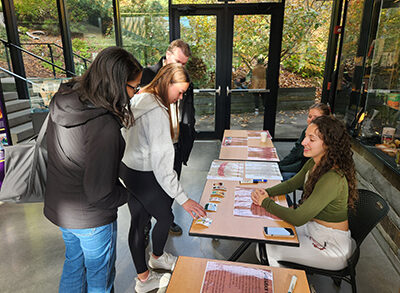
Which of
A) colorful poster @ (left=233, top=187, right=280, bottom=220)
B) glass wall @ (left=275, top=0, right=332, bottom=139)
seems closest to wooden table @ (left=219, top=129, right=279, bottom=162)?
colorful poster @ (left=233, top=187, right=280, bottom=220)

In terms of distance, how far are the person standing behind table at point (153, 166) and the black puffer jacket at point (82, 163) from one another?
0.36m

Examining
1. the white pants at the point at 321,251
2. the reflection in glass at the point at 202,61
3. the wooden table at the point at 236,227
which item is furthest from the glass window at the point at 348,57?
the wooden table at the point at 236,227

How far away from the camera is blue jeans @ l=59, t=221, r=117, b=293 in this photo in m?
1.39

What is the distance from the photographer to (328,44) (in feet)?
17.3

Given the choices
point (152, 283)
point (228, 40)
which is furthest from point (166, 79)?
point (228, 40)

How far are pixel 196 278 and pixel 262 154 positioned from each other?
1726 mm

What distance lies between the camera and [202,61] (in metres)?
5.71

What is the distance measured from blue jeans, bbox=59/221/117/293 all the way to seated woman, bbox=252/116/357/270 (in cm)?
Result: 86

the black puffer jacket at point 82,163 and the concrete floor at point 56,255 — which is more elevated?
the black puffer jacket at point 82,163

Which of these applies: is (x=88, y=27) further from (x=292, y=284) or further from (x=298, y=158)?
(x=292, y=284)

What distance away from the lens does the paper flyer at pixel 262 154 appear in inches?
103

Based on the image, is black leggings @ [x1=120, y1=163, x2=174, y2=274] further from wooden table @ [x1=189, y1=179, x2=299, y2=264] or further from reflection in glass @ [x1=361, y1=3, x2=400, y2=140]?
reflection in glass @ [x1=361, y1=3, x2=400, y2=140]

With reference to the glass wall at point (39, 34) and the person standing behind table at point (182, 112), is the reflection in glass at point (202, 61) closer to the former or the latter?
the glass wall at point (39, 34)

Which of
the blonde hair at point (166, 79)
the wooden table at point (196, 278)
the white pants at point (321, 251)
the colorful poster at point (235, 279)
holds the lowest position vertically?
the white pants at point (321, 251)
